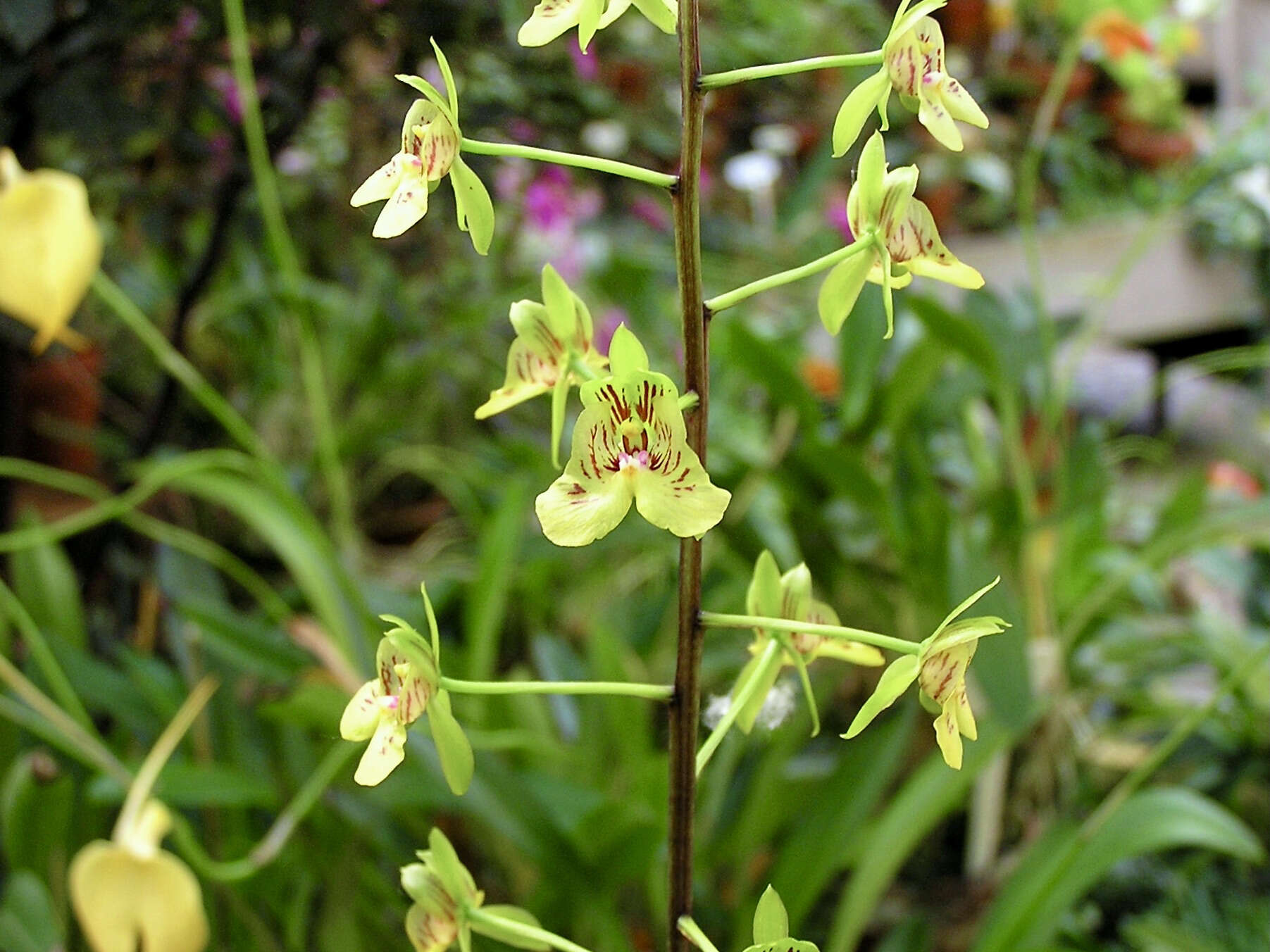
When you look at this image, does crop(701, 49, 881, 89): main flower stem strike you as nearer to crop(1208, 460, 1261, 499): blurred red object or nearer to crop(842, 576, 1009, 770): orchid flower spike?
crop(842, 576, 1009, 770): orchid flower spike

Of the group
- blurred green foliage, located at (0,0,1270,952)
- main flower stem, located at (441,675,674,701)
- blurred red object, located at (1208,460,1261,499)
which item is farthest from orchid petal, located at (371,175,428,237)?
blurred red object, located at (1208,460,1261,499)

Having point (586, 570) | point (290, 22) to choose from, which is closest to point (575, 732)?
point (586, 570)

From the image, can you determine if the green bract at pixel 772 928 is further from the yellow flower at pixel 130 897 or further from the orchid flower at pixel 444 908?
the yellow flower at pixel 130 897

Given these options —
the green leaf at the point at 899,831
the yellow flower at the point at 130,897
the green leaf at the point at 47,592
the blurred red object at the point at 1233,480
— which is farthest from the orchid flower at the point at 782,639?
the blurred red object at the point at 1233,480

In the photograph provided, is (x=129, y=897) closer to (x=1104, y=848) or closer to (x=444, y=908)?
(x=444, y=908)

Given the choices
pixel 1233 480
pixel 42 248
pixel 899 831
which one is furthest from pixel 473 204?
pixel 1233 480
